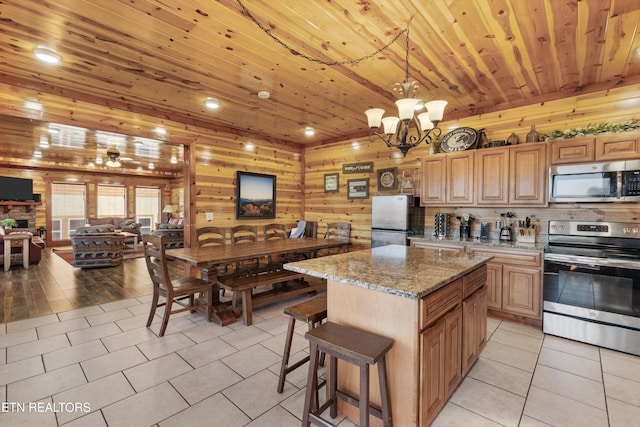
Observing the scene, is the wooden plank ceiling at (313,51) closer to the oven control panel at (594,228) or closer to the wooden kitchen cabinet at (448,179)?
the wooden kitchen cabinet at (448,179)

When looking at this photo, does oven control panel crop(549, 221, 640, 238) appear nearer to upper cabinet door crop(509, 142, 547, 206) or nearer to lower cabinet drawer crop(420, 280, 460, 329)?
upper cabinet door crop(509, 142, 547, 206)

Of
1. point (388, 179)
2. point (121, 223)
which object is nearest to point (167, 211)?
point (121, 223)

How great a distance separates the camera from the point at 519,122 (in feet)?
12.2

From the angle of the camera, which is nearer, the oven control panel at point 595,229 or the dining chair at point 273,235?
the oven control panel at point 595,229

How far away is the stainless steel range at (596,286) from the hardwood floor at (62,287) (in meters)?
5.09

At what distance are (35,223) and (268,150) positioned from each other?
8606mm

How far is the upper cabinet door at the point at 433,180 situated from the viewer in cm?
402

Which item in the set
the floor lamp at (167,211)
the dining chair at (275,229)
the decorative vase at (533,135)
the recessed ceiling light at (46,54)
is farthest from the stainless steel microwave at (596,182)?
the floor lamp at (167,211)

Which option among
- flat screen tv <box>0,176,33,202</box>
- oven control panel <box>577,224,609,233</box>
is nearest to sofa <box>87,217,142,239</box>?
flat screen tv <box>0,176,33,202</box>

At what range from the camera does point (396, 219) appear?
4.32 metres

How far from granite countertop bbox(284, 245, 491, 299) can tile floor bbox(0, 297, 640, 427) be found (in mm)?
891

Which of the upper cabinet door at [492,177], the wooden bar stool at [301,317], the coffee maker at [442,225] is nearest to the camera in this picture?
the wooden bar stool at [301,317]

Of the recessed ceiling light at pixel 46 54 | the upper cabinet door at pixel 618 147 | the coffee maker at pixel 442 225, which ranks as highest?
the recessed ceiling light at pixel 46 54

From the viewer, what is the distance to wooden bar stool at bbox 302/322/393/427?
1.42 meters
